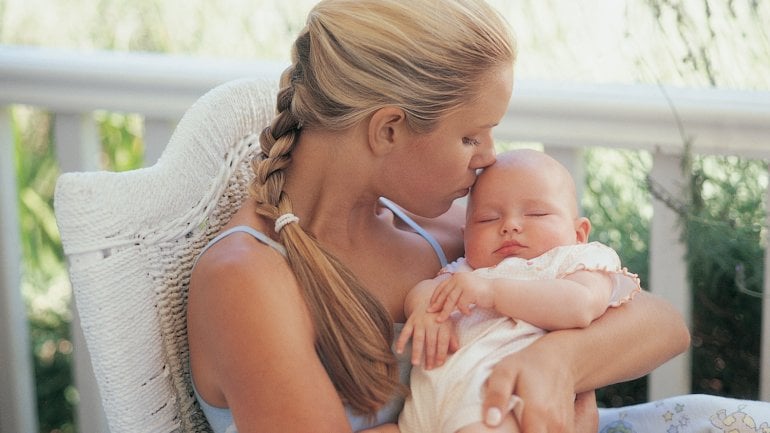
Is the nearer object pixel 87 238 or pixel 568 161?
pixel 87 238

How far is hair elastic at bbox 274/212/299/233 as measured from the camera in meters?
1.46

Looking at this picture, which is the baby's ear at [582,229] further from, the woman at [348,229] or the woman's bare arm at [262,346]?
the woman's bare arm at [262,346]

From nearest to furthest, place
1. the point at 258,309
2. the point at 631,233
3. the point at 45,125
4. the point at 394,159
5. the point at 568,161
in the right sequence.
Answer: the point at 258,309 < the point at 394,159 < the point at 568,161 < the point at 631,233 < the point at 45,125

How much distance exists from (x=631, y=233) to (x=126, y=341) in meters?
1.26

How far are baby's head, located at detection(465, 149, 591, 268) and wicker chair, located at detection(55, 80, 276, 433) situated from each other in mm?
396

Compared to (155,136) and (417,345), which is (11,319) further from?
(417,345)

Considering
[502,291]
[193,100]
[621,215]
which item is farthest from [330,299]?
[621,215]

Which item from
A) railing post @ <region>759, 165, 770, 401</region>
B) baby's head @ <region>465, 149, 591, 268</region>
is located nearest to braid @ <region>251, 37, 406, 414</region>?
baby's head @ <region>465, 149, 591, 268</region>

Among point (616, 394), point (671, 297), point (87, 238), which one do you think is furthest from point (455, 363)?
point (616, 394)

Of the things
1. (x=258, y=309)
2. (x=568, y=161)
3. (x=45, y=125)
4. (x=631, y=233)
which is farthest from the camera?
(x=45, y=125)

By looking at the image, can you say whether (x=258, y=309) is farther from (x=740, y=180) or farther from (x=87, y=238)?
(x=740, y=180)

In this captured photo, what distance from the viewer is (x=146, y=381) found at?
1.48 meters

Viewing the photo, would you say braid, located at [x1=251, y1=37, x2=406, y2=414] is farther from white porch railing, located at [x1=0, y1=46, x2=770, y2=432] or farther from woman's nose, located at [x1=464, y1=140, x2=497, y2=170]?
white porch railing, located at [x1=0, y1=46, x2=770, y2=432]

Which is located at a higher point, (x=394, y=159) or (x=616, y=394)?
(x=394, y=159)
